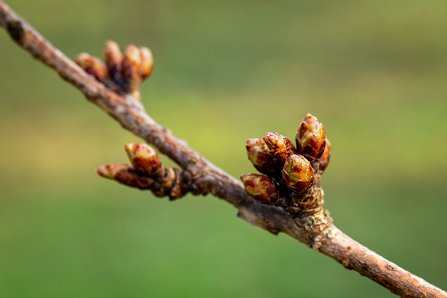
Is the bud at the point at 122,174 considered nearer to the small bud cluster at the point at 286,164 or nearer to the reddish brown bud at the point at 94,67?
the small bud cluster at the point at 286,164

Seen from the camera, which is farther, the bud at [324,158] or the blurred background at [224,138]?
the blurred background at [224,138]

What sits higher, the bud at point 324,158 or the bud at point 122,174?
the bud at point 324,158

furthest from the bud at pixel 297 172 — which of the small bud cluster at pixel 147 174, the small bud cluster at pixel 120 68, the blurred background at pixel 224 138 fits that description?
the blurred background at pixel 224 138

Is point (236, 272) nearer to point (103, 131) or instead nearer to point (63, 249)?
point (63, 249)

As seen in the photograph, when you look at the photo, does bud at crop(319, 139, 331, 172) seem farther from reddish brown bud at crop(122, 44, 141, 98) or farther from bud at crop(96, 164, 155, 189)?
reddish brown bud at crop(122, 44, 141, 98)

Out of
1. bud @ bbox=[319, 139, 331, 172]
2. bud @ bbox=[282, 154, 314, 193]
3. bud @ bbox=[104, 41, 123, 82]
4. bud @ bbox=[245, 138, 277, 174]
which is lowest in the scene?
bud @ bbox=[282, 154, 314, 193]

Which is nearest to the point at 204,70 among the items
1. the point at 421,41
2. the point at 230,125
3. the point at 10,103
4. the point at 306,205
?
the point at 230,125

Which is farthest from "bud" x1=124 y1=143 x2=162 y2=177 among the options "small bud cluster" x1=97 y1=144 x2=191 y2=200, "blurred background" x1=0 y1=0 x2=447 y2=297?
"blurred background" x1=0 y1=0 x2=447 y2=297
